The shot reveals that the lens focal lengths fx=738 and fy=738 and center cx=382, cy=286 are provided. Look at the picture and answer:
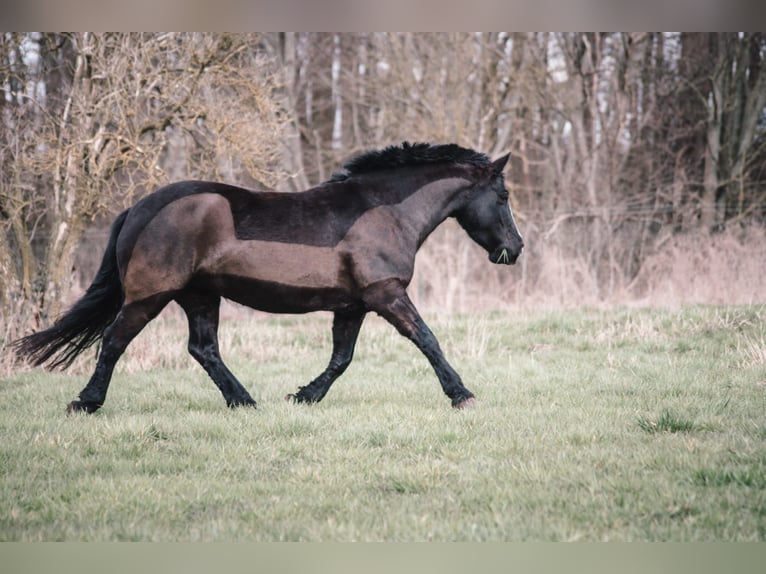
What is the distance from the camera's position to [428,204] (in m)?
6.40

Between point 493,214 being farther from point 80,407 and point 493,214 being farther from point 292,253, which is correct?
point 80,407

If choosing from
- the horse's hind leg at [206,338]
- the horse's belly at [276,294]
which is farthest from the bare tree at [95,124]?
the horse's belly at [276,294]

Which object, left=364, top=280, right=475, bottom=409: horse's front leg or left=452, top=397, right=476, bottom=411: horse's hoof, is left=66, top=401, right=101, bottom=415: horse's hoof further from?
left=452, top=397, right=476, bottom=411: horse's hoof

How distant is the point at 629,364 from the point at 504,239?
233cm

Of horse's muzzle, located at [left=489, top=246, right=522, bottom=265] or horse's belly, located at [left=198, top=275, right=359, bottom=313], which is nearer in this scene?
horse's belly, located at [left=198, top=275, right=359, bottom=313]

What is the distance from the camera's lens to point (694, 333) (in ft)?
30.1

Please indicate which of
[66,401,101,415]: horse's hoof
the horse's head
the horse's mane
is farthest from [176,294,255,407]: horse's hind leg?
the horse's head

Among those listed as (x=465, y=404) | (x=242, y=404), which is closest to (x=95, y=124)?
(x=242, y=404)

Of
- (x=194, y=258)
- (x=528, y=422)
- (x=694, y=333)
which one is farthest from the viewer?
(x=694, y=333)

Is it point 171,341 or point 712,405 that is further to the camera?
point 171,341

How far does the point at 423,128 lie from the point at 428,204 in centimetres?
963

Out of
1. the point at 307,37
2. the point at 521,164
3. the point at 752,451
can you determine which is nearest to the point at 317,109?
the point at 307,37

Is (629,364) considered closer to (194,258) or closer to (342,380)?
(342,380)

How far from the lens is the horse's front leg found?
6.04 m
